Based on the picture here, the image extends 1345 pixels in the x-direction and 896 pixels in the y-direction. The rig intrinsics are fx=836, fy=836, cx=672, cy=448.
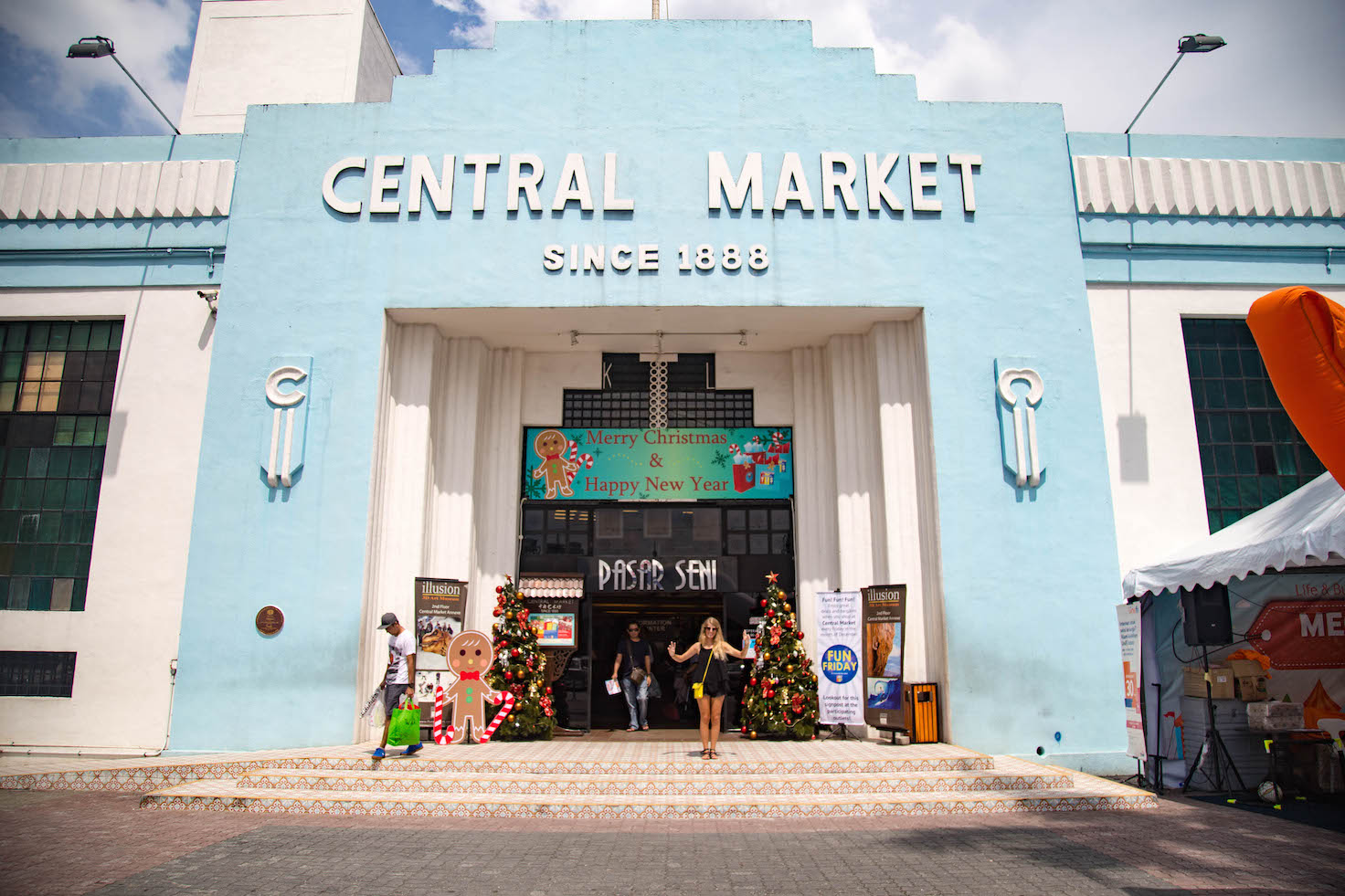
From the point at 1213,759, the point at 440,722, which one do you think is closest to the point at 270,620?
the point at 440,722

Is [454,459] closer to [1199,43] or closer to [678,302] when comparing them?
[678,302]

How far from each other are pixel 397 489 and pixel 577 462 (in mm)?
2870

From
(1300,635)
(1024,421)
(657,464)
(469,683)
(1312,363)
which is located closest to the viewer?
(1312,363)

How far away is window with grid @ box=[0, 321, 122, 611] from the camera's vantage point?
1208 cm

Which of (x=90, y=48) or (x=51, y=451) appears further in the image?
(x=51, y=451)

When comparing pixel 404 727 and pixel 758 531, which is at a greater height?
pixel 758 531

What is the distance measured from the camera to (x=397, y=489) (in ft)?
40.1

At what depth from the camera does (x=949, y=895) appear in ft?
18.0

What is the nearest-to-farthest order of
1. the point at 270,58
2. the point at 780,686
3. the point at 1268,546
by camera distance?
the point at 1268,546, the point at 780,686, the point at 270,58

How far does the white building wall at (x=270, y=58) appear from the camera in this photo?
611 inches

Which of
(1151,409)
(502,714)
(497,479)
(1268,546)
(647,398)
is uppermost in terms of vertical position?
(647,398)

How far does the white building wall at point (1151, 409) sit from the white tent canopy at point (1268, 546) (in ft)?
5.04

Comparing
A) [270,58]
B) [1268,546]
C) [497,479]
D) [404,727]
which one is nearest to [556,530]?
[497,479]

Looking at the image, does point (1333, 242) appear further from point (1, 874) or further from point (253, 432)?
point (1, 874)
